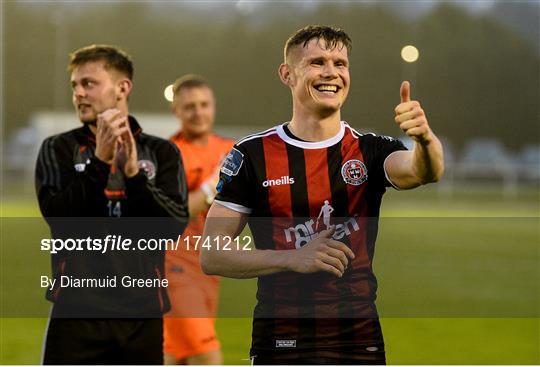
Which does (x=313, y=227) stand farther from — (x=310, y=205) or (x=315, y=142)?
(x=315, y=142)

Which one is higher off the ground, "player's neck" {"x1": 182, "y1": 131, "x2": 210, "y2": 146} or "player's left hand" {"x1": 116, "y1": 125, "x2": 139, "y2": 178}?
"player's neck" {"x1": 182, "y1": 131, "x2": 210, "y2": 146}

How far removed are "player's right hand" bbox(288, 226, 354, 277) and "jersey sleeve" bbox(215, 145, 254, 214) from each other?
344mm

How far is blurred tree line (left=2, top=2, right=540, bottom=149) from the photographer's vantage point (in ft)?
131

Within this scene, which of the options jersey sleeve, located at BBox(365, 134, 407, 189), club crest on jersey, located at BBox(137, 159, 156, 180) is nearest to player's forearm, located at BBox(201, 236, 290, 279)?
jersey sleeve, located at BBox(365, 134, 407, 189)

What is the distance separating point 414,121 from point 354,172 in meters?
0.45

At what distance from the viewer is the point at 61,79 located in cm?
4419

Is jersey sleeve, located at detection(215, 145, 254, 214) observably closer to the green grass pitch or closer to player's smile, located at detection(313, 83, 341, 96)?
player's smile, located at detection(313, 83, 341, 96)

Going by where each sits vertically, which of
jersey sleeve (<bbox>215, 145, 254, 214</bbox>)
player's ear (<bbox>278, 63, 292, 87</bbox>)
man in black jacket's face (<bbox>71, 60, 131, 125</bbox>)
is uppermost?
man in black jacket's face (<bbox>71, 60, 131, 125</bbox>)

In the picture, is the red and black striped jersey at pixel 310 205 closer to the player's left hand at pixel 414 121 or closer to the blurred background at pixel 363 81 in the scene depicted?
the player's left hand at pixel 414 121

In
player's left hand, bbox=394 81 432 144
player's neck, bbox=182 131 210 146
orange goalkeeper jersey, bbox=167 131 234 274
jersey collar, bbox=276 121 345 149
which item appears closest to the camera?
player's left hand, bbox=394 81 432 144

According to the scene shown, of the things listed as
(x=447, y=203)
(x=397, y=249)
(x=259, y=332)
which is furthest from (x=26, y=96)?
(x=259, y=332)

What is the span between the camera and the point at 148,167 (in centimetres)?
486

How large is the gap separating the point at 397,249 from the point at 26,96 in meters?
29.9

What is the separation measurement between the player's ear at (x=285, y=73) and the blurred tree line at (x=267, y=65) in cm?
3316
